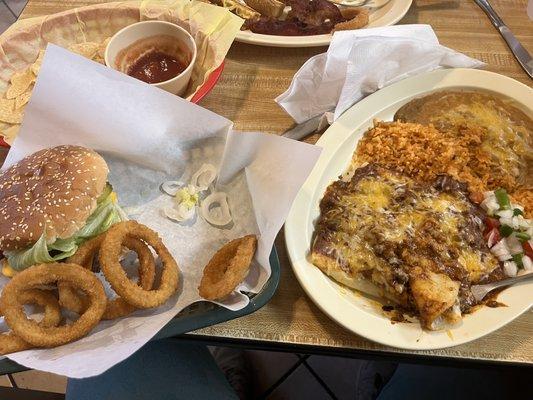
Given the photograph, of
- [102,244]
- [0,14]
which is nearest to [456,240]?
[102,244]

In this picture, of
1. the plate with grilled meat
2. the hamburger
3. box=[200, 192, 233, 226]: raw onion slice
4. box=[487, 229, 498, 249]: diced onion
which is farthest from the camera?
the plate with grilled meat

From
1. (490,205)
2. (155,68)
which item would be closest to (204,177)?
(155,68)

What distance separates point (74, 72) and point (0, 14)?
3159 mm

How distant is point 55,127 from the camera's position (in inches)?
58.6

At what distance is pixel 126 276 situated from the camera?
4.08 feet

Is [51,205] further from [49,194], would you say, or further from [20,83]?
[20,83]

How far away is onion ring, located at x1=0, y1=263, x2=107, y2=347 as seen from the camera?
115 cm

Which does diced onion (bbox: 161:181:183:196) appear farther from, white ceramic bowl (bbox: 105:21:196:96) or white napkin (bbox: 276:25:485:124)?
white napkin (bbox: 276:25:485:124)

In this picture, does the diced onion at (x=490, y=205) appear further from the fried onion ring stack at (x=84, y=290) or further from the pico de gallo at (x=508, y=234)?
the fried onion ring stack at (x=84, y=290)

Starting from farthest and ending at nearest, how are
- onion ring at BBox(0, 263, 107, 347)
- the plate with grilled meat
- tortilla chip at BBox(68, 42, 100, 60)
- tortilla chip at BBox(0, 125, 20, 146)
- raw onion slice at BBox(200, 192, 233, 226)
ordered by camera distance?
1. the plate with grilled meat
2. tortilla chip at BBox(68, 42, 100, 60)
3. tortilla chip at BBox(0, 125, 20, 146)
4. raw onion slice at BBox(200, 192, 233, 226)
5. onion ring at BBox(0, 263, 107, 347)

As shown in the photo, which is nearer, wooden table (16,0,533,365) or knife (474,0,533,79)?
wooden table (16,0,533,365)

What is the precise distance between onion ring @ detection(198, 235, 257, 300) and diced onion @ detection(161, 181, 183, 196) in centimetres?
34

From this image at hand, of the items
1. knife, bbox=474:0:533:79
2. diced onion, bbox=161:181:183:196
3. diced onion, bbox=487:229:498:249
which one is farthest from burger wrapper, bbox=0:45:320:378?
knife, bbox=474:0:533:79

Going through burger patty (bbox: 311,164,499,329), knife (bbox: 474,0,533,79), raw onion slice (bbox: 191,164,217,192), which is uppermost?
knife (bbox: 474,0,533,79)
